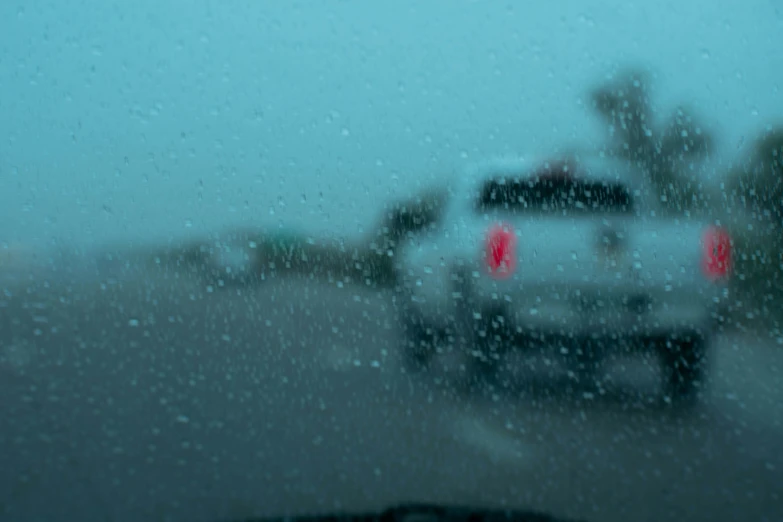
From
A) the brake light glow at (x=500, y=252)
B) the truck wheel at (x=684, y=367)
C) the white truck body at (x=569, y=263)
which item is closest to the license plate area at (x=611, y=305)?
the white truck body at (x=569, y=263)

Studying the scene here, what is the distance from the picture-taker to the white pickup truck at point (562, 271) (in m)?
3.26

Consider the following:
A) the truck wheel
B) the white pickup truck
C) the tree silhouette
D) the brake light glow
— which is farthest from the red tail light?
the brake light glow

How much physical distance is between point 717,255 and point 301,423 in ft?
4.83

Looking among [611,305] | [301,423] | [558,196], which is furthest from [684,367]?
[301,423]

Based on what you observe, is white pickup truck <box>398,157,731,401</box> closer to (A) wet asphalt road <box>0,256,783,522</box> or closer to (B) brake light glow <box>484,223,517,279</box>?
(B) brake light glow <box>484,223,517,279</box>

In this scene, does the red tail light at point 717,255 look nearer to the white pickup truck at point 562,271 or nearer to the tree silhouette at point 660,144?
the white pickup truck at point 562,271

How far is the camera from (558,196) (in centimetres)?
329

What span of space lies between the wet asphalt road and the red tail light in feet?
0.85

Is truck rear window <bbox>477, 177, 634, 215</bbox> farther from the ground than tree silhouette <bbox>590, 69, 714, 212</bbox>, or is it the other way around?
tree silhouette <bbox>590, 69, 714, 212</bbox>

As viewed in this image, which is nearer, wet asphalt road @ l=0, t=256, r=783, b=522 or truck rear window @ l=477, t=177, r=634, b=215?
wet asphalt road @ l=0, t=256, r=783, b=522

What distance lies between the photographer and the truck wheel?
3.27 meters

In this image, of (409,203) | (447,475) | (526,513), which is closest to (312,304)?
(409,203)

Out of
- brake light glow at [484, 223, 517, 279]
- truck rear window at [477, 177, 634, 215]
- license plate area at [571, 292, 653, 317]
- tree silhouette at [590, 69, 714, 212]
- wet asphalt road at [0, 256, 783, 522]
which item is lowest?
wet asphalt road at [0, 256, 783, 522]

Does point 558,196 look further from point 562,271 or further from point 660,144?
point 660,144
